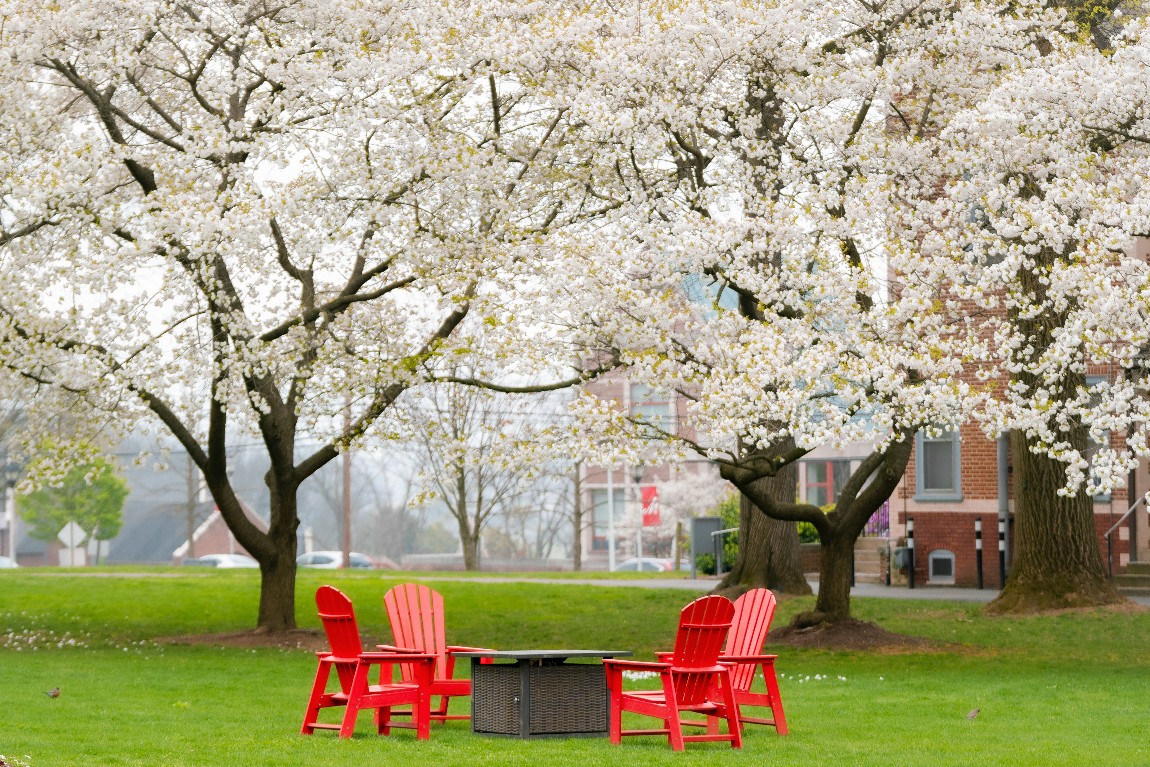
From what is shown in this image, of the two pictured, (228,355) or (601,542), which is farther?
(601,542)

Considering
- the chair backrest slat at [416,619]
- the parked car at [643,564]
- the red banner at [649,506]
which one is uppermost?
the red banner at [649,506]

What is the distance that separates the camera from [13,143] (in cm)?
1683

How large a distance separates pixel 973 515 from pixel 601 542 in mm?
77306

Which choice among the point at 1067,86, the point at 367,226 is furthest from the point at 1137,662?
the point at 367,226

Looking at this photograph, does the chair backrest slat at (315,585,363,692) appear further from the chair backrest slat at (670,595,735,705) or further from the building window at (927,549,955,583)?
the building window at (927,549,955,583)

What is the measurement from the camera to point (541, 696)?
9.73 meters

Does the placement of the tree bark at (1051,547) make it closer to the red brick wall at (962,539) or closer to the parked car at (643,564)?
the red brick wall at (962,539)

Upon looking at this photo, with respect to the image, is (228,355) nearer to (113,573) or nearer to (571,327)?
(571,327)

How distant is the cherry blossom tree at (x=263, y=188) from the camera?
634 inches

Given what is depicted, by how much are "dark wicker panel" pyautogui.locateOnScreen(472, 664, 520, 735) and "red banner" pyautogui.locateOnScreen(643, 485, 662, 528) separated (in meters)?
59.0

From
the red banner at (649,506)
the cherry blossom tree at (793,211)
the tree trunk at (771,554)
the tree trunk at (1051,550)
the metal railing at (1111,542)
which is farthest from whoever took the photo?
the red banner at (649,506)

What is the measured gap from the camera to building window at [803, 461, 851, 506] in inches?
2410

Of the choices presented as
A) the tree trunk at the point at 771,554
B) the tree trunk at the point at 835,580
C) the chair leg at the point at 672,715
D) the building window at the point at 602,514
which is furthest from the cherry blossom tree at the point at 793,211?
the building window at the point at 602,514

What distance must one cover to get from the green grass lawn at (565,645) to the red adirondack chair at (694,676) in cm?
19
